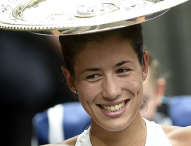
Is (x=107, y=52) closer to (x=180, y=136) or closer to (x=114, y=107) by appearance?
(x=114, y=107)

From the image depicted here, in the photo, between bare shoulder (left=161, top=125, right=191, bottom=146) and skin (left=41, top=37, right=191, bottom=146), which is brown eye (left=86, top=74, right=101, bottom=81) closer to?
skin (left=41, top=37, right=191, bottom=146)

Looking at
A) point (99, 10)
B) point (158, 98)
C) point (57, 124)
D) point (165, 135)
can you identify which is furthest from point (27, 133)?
point (99, 10)

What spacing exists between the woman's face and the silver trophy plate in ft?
0.48

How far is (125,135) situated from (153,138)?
146mm

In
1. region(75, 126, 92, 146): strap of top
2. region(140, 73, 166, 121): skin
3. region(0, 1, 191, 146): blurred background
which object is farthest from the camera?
region(0, 1, 191, 146): blurred background

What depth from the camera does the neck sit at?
206cm

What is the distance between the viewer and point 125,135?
2062 millimetres

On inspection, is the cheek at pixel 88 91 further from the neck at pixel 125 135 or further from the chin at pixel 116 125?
the neck at pixel 125 135

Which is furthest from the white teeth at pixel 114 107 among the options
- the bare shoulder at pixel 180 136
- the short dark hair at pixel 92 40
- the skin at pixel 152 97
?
the skin at pixel 152 97

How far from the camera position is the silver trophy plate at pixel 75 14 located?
1634 millimetres

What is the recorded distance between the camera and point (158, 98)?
3.65 meters

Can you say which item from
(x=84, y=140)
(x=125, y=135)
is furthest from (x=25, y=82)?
(x=125, y=135)

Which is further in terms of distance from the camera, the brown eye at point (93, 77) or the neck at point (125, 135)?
the neck at point (125, 135)

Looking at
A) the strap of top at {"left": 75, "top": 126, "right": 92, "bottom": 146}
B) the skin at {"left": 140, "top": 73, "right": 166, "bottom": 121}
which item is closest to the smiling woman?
the strap of top at {"left": 75, "top": 126, "right": 92, "bottom": 146}
